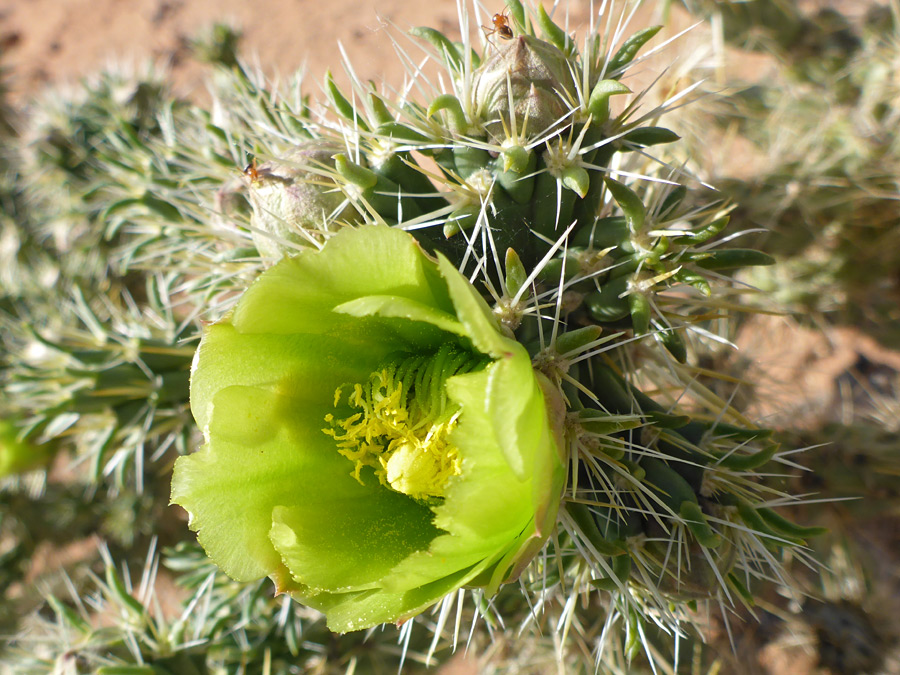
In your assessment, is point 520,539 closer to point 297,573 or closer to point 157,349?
point 297,573

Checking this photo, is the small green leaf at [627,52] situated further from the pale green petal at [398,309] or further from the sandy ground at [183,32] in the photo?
the sandy ground at [183,32]

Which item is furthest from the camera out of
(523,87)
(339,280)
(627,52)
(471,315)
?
(627,52)

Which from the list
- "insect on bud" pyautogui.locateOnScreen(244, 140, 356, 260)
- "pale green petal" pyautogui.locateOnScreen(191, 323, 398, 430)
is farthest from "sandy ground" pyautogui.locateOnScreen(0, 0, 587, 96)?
"pale green petal" pyautogui.locateOnScreen(191, 323, 398, 430)

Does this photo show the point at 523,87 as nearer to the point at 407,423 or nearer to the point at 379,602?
the point at 407,423

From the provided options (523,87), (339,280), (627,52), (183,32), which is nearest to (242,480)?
(339,280)

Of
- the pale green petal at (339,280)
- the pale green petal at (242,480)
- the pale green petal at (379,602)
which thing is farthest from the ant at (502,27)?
the pale green petal at (379,602)

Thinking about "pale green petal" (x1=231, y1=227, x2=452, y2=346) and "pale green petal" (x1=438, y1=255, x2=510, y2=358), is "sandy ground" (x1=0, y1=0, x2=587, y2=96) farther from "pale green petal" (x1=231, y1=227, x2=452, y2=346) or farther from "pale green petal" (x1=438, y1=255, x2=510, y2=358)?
"pale green petal" (x1=438, y1=255, x2=510, y2=358)

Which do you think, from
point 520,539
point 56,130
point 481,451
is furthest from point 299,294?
point 56,130
